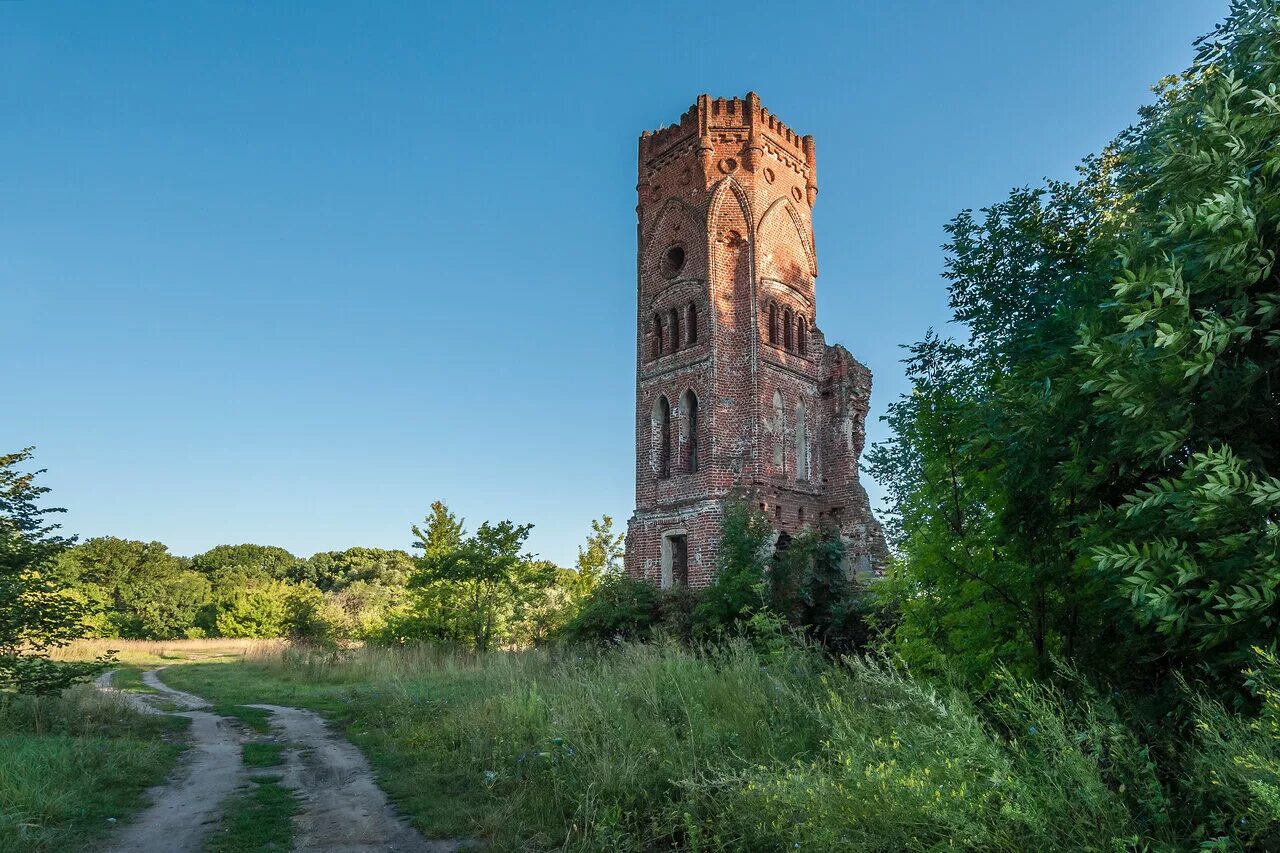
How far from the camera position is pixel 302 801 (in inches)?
280

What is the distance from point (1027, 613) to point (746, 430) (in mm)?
15736

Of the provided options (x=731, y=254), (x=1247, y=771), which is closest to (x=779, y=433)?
(x=731, y=254)

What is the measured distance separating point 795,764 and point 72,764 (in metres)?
7.60

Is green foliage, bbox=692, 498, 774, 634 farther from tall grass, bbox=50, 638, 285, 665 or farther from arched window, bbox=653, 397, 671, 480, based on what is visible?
tall grass, bbox=50, 638, 285, 665

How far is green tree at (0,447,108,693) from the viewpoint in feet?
30.9

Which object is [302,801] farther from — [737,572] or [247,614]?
[247,614]

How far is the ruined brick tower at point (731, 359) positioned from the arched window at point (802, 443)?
46 millimetres

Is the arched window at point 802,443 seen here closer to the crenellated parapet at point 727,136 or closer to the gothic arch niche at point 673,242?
the gothic arch niche at point 673,242

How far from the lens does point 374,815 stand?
258 inches

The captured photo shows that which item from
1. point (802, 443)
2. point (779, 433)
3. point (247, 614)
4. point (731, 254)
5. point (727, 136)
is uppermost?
point (727, 136)

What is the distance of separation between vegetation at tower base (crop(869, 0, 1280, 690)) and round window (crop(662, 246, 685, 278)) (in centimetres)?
1652

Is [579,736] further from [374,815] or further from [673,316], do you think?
[673,316]

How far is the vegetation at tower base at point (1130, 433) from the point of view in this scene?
350 cm

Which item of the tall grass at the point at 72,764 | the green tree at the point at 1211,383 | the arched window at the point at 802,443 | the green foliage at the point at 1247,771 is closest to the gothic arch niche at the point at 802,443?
the arched window at the point at 802,443
